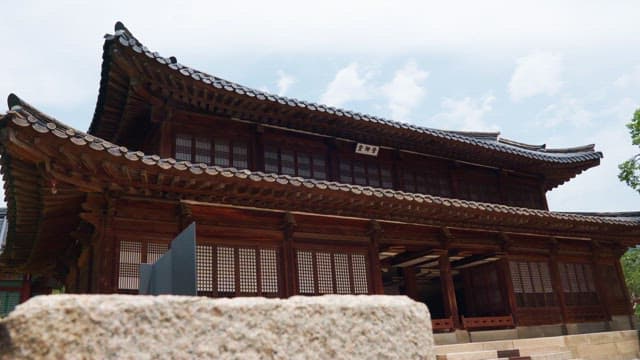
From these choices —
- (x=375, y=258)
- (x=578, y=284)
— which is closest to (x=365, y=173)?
(x=375, y=258)

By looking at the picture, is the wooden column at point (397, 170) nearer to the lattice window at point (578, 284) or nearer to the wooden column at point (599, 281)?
the lattice window at point (578, 284)

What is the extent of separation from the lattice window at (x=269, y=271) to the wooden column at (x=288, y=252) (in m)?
0.18

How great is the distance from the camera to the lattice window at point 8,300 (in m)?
16.1

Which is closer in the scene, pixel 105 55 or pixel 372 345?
pixel 372 345

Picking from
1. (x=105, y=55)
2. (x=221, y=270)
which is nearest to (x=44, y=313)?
(x=221, y=270)

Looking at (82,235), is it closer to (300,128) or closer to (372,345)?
(300,128)

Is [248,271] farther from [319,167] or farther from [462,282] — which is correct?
[462,282]

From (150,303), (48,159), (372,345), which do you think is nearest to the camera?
(150,303)

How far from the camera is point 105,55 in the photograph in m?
9.41

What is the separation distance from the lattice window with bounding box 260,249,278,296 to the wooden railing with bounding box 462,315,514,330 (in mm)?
5123

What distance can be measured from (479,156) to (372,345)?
14059 mm

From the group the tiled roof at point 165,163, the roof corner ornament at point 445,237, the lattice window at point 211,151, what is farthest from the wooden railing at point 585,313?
the lattice window at point 211,151

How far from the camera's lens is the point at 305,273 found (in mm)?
10664

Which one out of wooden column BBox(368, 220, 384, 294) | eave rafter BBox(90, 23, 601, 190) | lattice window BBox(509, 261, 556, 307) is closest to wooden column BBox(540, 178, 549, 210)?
eave rafter BBox(90, 23, 601, 190)
